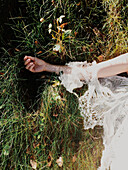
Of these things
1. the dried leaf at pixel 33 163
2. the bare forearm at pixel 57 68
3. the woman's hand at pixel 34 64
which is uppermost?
the woman's hand at pixel 34 64

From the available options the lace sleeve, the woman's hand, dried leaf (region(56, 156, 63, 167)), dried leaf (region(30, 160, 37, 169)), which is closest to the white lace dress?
the lace sleeve

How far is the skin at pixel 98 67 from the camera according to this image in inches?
62.2

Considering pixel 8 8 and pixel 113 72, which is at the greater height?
pixel 8 8

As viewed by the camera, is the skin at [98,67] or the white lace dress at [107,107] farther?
the skin at [98,67]

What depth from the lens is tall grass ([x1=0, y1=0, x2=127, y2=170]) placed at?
5.64ft

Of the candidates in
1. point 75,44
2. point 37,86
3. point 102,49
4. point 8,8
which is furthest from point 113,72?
point 8,8

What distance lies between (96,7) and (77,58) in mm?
585

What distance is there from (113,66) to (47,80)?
2.23 feet

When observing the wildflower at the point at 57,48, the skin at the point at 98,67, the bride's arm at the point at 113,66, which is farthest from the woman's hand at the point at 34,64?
the bride's arm at the point at 113,66

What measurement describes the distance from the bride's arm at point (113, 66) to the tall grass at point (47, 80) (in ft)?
0.99

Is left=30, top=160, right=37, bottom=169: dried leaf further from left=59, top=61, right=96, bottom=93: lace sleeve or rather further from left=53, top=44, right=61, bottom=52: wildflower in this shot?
left=53, top=44, right=61, bottom=52: wildflower

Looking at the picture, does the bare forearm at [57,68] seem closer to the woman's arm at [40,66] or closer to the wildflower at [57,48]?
the woman's arm at [40,66]

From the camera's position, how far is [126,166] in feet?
4.37

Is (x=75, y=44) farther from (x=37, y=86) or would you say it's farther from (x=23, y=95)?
(x=23, y=95)
